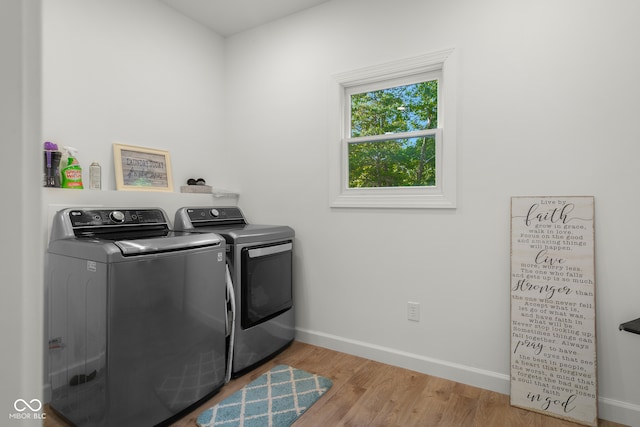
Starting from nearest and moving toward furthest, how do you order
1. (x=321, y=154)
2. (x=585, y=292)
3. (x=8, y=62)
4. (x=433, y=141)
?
(x=8, y=62)
(x=585, y=292)
(x=433, y=141)
(x=321, y=154)

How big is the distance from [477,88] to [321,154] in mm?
1150

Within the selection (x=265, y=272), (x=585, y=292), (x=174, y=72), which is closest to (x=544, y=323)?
(x=585, y=292)

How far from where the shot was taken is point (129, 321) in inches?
61.6

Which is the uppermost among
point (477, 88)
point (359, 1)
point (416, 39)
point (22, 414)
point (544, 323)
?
point (359, 1)

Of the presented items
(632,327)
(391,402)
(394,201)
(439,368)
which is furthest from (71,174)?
(632,327)

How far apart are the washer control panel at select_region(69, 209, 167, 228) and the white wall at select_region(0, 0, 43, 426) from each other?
1.87 meters

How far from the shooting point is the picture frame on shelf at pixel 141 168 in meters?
2.37

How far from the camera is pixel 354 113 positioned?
2.70 meters

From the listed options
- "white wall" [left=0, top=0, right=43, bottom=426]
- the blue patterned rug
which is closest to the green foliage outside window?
the blue patterned rug

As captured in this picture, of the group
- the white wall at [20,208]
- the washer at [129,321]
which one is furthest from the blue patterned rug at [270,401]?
the white wall at [20,208]

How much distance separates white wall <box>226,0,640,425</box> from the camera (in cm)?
179

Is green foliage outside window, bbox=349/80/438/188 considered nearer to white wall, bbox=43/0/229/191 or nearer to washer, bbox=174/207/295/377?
washer, bbox=174/207/295/377

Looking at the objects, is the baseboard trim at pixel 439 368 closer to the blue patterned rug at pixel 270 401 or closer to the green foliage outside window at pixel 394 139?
the blue patterned rug at pixel 270 401

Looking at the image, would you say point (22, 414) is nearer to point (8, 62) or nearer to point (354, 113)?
point (8, 62)
